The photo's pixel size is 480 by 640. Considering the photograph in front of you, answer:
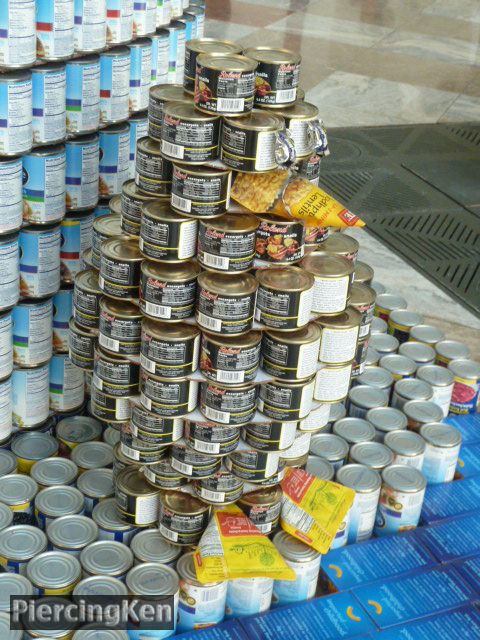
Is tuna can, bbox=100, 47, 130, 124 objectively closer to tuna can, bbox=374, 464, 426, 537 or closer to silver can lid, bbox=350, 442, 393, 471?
silver can lid, bbox=350, 442, 393, 471

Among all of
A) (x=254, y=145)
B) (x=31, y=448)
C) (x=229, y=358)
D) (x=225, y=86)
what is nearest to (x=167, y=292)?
(x=229, y=358)

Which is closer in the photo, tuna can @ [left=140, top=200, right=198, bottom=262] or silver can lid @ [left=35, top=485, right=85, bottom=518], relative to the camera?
tuna can @ [left=140, top=200, right=198, bottom=262]

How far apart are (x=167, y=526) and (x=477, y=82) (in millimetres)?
8032

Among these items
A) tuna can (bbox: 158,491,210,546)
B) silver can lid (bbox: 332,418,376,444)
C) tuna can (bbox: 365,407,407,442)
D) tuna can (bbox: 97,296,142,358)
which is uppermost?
tuna can (bbox: 97,296,142,358)

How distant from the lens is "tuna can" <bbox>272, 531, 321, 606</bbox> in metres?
3.32

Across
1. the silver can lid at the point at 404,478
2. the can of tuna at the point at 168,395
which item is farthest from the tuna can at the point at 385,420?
the can of tuna at the point at 168,395

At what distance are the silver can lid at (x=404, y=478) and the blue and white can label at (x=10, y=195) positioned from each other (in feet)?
5.65

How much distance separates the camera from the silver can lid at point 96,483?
3594 mm

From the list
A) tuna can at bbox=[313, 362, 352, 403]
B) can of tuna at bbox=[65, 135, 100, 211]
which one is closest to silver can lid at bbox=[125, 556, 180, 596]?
tuna can at bbox=[313, 362, 352, 403]

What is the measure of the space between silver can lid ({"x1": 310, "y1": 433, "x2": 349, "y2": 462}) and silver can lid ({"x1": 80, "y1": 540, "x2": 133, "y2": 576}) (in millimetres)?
956

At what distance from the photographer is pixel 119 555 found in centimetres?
331

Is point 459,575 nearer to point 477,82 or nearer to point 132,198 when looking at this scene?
point 132,198

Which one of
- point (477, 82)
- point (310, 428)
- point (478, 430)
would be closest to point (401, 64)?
point (477, 82)

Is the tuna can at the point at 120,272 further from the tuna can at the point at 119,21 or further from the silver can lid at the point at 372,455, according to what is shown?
the silver can lid at the point at 372,455
